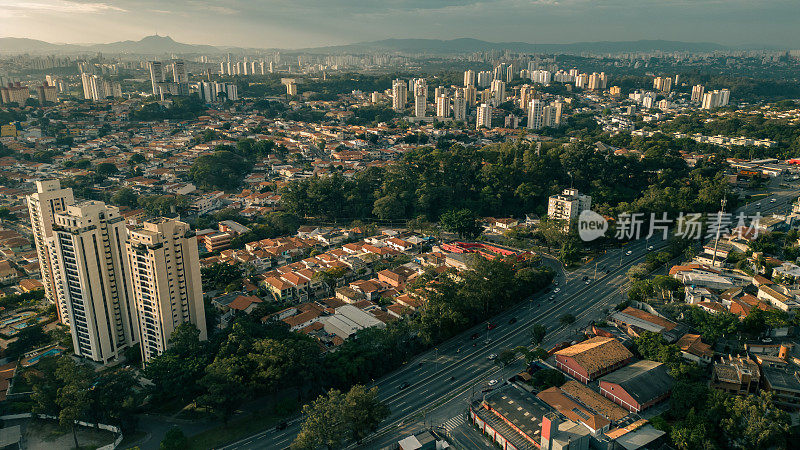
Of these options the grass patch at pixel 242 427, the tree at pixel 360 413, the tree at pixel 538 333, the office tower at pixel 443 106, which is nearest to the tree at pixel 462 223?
the tree at pixel 538 333

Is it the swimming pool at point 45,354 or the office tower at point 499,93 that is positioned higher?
the office tower at point 499,93

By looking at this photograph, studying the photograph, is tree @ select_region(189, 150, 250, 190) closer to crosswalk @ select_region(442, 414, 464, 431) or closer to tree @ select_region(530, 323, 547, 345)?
tree @ select_region(530, 323, 547, 345)

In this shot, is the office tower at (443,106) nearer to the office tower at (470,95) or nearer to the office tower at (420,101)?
the office tower at (420,101)

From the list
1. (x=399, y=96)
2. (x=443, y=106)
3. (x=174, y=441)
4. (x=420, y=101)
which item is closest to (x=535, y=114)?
(x=443, y=106)

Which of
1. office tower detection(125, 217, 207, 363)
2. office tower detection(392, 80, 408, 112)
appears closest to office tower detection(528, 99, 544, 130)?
office tower detection(392, 80, 408, 112)

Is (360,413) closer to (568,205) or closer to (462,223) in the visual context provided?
(462,223)

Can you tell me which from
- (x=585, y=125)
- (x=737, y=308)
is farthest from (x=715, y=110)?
(x=737, y=308)

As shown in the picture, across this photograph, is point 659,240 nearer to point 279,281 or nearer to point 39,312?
point 279,281
